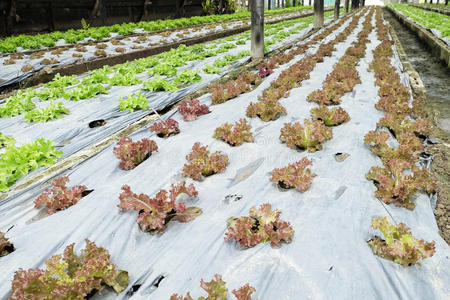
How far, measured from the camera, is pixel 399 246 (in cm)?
236

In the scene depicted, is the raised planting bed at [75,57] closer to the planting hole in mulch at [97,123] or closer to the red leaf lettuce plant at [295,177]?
the planting hole in mulch at [97,123]

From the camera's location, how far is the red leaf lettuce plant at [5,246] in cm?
265

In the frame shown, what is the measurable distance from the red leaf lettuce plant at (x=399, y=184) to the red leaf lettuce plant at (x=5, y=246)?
3743 millimetres

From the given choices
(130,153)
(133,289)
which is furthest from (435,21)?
(133,289)

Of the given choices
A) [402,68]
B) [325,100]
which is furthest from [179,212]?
[402,68]

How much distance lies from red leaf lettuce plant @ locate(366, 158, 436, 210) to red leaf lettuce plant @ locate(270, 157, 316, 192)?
0.73 metres

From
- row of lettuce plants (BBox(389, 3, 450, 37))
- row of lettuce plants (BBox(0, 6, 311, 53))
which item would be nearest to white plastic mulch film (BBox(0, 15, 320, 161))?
row of lettuce plants (BBox(0, 6, 311, 53))

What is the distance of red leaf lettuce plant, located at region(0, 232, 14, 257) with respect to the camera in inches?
104

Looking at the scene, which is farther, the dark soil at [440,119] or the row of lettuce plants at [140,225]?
the dark soil at [440,119]

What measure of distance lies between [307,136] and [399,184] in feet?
4.78

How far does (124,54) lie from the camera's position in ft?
41.1

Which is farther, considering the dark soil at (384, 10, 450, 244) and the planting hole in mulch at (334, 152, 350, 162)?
the planting hole in mulch at (334, 152, 350, 162)

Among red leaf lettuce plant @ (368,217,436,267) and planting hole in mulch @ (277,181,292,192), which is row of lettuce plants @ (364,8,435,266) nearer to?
red leaf lettuce plant @ (368,217,436,267)

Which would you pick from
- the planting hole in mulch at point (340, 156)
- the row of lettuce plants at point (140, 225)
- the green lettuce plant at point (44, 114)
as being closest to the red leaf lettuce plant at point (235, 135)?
the row of lettuce plants at point (140, 225)
